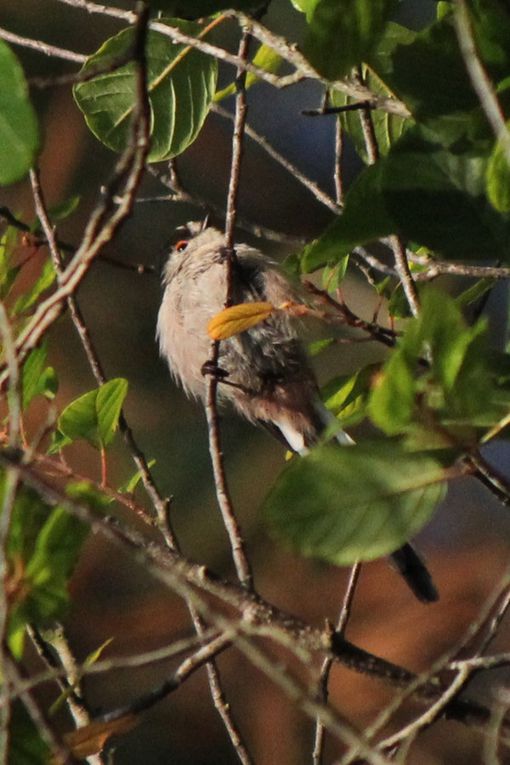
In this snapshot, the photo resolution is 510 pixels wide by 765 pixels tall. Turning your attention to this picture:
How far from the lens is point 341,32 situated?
150cm

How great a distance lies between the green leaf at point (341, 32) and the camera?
149cm

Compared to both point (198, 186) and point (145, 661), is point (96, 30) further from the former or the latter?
point (145, 661)

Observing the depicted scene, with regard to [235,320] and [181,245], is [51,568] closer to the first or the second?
[235,320]

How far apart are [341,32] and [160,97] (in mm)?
586

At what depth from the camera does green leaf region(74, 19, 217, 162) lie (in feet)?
6.50

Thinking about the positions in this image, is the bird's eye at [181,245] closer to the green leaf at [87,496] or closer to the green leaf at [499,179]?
the green leaf at [87,496]

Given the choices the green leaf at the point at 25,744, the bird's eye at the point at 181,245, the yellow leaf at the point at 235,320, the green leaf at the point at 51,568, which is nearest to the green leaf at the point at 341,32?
the yellow leaf at the point at 235,320

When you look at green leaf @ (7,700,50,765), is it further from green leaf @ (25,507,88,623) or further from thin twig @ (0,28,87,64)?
thin twig @ (0,28,87,64)

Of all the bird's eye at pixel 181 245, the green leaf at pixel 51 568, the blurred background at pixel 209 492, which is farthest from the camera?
the blurred background at pixel 209 492

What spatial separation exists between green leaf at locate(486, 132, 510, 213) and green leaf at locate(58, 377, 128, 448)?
75 cm

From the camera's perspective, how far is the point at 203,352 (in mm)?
3701

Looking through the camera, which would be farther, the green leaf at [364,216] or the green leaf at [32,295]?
the green leaf at [32,295]

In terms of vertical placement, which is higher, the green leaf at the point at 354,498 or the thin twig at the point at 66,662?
the green leaf at the point at 354,498

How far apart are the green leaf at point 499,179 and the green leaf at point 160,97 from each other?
2.41 feet
